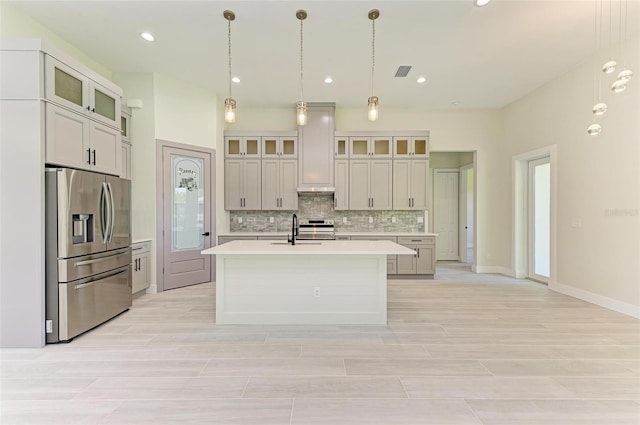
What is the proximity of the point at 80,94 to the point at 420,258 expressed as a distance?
5.50 meters

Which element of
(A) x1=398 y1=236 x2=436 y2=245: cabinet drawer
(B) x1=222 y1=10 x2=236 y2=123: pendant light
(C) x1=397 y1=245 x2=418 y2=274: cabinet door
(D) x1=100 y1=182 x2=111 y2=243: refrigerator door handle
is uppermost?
(B) x1=222 y1=10 x2=236 y2=123: pendant light

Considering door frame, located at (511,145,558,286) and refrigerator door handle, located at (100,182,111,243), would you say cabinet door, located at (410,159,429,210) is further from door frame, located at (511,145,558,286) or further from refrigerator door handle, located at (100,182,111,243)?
refrigerator door handle, located at (100,182,111,243)

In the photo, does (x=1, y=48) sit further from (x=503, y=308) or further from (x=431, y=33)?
(x=503, y=308)

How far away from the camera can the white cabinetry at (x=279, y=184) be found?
606 centimetres

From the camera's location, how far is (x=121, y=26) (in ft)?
11.8

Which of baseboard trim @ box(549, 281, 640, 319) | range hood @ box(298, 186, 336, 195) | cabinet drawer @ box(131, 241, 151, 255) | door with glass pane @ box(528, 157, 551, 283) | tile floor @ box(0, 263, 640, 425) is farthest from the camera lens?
range hood @ box(298, 186, 336, 195)

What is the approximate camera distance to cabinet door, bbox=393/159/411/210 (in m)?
6.12

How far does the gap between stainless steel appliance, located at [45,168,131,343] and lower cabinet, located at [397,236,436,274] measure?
446cm

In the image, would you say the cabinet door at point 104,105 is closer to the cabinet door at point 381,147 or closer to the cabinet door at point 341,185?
the cabinet door at point 341,185

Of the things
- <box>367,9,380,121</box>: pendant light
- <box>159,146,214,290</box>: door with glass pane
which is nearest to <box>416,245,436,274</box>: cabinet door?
<box>367,9,380,121</box>: pendant light

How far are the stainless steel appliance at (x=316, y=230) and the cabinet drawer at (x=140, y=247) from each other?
2506 mm

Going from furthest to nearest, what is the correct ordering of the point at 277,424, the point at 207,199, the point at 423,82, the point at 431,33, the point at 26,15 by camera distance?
the point at 207,199 → the point at 423,82 → the point at 431,33 → the point at 26,15 → the point at 277,424

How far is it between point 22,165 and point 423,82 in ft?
17.0

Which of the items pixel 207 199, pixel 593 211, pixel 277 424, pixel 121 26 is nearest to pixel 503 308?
pixel 593 211
